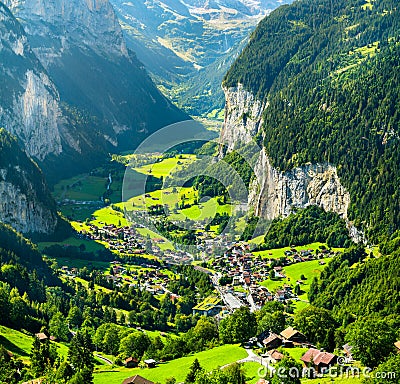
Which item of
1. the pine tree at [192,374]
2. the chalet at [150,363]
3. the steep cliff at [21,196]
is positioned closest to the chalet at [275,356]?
the pine tree at [192,374]

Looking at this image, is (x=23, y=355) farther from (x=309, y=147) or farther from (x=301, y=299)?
→ (x=309, y=147)

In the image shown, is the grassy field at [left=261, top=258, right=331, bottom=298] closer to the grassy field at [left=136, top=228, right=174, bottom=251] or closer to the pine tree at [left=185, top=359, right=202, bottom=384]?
the grassy field at [left=136, top=228, right=174, bottom=251]

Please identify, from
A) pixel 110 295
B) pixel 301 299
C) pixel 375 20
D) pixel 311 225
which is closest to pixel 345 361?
pixel 301 299

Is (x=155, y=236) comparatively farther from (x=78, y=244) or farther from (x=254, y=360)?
(x=254, y=360)

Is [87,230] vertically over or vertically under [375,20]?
under

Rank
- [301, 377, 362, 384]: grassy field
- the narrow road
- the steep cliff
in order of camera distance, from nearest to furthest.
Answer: [301, 377, 362, 384]: grassy field
the narrow road
the steep cliff

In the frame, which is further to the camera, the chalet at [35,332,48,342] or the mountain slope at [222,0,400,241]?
the mountain slope at [222,0,400,241]

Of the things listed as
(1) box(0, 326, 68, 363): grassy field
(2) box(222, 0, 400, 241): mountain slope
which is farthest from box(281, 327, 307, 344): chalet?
(2) box(222, 0, 400, 241): mountain slope
